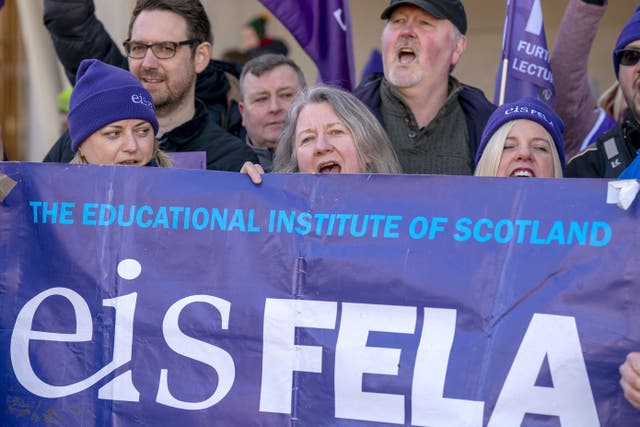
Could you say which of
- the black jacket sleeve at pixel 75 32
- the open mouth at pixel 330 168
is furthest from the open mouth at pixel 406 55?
the black jacket sleeve at pixel 75 32

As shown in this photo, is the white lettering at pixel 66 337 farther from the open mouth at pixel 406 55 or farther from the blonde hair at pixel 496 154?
the open mouth at pixel 406 55

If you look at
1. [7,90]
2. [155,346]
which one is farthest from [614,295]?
[7,90]

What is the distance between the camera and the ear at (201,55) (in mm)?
4801

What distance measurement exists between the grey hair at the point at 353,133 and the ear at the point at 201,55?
761mm

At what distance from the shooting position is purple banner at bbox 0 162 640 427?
3146mm

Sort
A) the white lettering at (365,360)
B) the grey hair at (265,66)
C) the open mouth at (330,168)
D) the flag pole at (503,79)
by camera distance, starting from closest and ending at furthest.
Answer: the white lettering at (365,360), the open mouth at (330,168), the flag pole at (503,79), the grey hair at (265,66)

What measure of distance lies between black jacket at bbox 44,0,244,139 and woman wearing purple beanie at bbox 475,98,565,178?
1.83m

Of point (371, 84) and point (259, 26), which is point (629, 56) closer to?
point (371, 84)

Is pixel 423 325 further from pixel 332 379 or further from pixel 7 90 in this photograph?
pixel 7 90

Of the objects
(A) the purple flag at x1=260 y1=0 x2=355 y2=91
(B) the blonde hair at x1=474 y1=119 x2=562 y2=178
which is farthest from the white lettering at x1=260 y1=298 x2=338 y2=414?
(A) the purple flag at x1=260 y1=0 x2=355 y2=91

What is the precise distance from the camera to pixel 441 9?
4500 mm

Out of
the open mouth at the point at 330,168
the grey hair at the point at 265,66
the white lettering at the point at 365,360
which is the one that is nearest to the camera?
the white lettering at the point at 365,360

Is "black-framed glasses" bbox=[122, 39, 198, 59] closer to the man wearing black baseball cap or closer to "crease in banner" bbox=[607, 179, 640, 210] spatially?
the man wearing black baseball cap

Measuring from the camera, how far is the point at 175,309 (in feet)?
11.4
